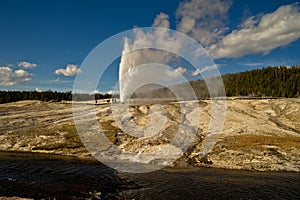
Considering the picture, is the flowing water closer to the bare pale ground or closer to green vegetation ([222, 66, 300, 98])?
the bare pale ground

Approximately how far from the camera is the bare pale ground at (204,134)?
154 ft

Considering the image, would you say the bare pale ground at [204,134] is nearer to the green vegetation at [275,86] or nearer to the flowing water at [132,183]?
the flowing water at [132,183]

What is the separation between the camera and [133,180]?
3512 cm

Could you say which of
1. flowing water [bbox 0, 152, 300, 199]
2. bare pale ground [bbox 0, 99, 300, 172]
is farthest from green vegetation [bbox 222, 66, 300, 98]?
flowing water [bbox 0, 152, 300, 199]

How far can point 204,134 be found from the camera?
65000 millimetres

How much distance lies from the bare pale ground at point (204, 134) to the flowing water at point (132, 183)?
18.0 feet

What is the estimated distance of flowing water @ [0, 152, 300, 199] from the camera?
29078 millimetres

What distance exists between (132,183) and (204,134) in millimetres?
35055

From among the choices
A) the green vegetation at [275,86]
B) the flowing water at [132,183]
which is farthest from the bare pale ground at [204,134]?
the green vegetation at [275,86]

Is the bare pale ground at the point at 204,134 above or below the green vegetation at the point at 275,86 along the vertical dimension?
below

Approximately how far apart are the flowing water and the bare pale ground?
549 centimetres

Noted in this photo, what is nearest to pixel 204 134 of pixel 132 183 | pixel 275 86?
pixel 132 183

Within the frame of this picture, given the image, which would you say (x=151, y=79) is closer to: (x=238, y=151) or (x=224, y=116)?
(x=224, y=116)

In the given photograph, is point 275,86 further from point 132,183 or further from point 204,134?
point 132,183
